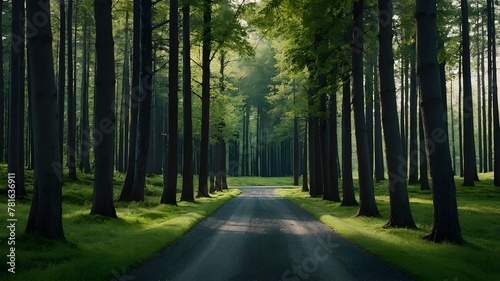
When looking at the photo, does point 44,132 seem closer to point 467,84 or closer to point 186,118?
point 186,118

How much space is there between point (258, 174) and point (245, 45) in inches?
2439

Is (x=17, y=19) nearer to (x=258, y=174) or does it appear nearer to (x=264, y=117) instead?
(x=264, y=117)

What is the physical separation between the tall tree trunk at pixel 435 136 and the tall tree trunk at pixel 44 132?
9217mm

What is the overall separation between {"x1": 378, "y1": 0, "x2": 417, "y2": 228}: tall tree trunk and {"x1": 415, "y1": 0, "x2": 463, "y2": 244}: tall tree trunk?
2.52m

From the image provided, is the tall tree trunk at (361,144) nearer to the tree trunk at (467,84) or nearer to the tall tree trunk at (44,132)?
the tall tree trunk at (44,132)

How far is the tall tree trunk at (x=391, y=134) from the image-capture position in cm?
1455

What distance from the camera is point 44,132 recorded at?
385 inches

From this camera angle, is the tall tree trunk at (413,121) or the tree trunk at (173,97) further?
the tall tree trunk at (413,121)

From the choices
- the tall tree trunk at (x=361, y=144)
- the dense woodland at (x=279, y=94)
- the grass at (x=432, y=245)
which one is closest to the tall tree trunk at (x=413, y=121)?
the dense woodland at (x=279, y=94)

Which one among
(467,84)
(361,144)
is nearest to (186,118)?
(361,144)

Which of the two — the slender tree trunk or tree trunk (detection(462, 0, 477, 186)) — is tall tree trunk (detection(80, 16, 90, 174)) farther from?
tree trunk (detection(462, 0, 477, 186))

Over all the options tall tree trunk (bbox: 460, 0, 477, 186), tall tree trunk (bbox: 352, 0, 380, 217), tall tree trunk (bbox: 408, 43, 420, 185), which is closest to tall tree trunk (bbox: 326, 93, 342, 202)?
tall tree trunk (bbox: 352, 0, 380, 217)

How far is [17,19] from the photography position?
20438 mm

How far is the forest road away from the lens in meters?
7.93
